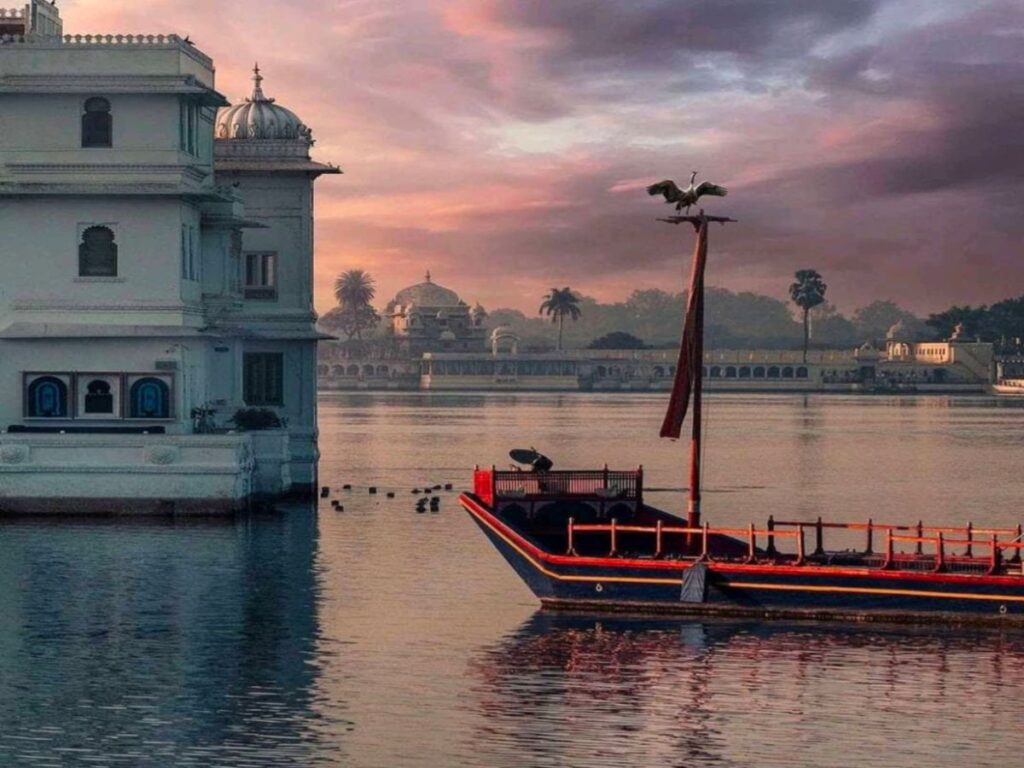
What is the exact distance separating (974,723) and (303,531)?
93.3 ft

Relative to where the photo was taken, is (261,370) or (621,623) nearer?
(621,623)

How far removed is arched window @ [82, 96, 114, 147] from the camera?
5481cm

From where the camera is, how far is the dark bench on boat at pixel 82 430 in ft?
179

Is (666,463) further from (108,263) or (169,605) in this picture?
(169,605)

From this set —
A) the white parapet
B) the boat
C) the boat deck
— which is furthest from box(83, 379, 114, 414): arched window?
the boat deck

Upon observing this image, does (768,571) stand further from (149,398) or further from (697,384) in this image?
(149,398)

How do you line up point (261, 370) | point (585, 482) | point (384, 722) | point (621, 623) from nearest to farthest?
point (384, 722), point (621, 623), point (585, 482), point (261, 370)

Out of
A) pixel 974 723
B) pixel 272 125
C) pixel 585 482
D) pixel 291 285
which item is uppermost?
pixel 272 125

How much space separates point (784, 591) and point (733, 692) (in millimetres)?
5891

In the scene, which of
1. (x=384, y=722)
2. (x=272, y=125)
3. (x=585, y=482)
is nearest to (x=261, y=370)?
(x=272, y=125)

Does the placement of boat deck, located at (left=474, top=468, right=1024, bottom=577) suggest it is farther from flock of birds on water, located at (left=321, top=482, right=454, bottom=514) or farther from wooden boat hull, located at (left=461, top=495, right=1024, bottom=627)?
flock of birds on water, located at (left=321, top=482, right=454, bottom=514)

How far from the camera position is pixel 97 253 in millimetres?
55250

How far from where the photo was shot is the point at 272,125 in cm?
6494

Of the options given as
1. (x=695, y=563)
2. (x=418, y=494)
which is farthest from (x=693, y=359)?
(x=418, y=494)
